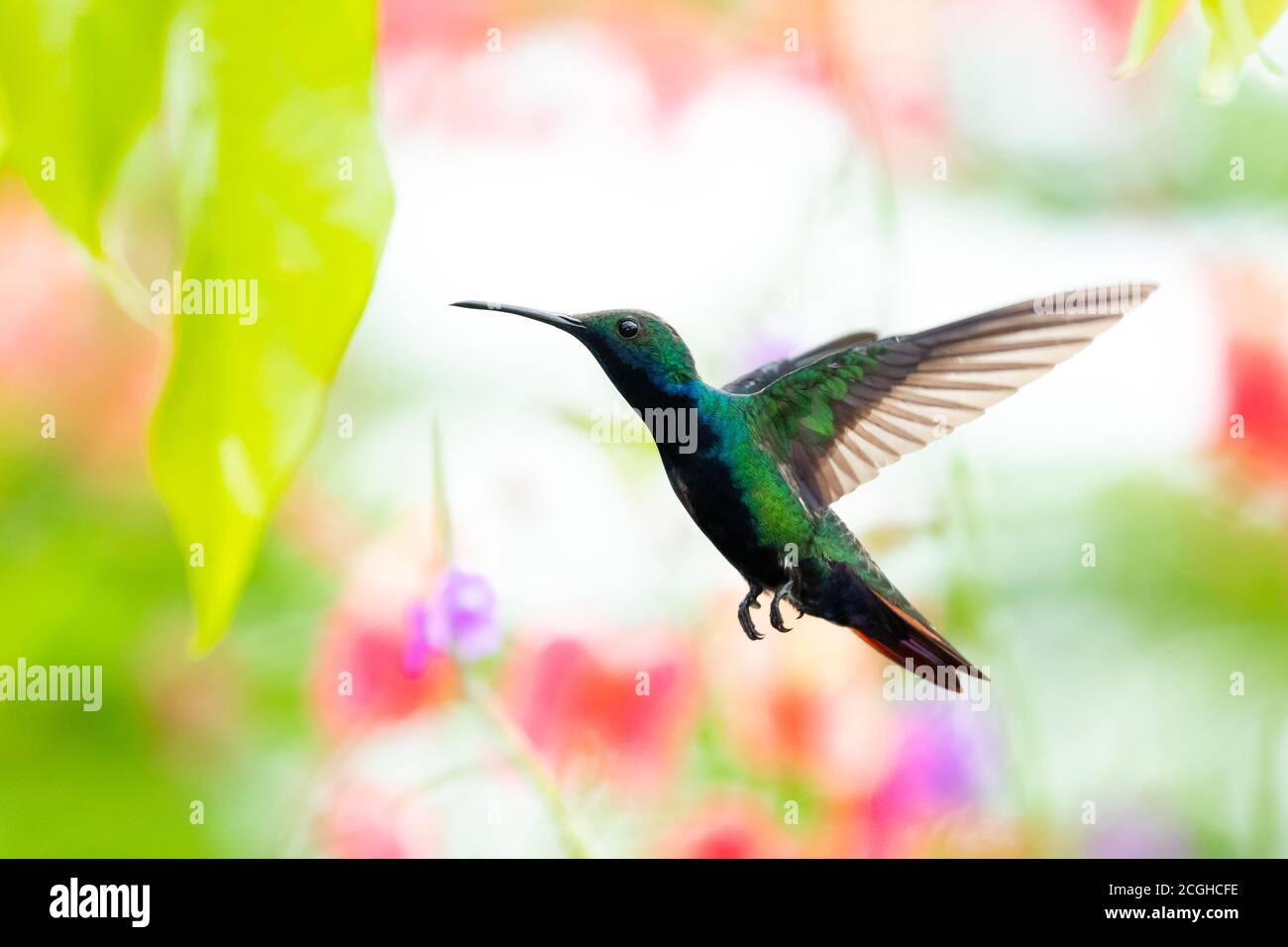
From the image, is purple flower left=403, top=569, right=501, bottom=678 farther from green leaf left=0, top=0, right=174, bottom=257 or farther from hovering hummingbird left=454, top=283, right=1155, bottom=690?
green leaf left=0, top=0, right=174, bottom=257

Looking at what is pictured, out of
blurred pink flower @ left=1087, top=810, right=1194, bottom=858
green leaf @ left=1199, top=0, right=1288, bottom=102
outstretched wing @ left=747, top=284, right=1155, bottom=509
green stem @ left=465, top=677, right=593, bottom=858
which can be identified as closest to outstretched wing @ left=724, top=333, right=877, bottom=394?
outstretched wing @ left=747, top=284, right=1155, bottom=509

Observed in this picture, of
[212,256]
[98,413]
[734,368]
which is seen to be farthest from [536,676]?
[212,256]

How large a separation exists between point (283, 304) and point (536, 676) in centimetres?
64

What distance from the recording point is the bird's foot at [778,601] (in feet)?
1.82

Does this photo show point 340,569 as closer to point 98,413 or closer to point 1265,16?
point 98,413

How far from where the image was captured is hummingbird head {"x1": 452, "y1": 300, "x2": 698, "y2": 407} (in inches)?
20.8

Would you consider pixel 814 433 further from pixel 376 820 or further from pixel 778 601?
pixel 376 820

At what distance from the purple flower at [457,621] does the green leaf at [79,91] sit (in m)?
0.60

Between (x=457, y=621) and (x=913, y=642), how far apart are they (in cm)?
41

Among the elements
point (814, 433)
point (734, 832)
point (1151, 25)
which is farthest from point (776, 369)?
point (734, 832)

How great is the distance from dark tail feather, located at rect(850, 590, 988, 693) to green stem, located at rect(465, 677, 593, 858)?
0.38 meters

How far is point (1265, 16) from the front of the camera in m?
0.35
